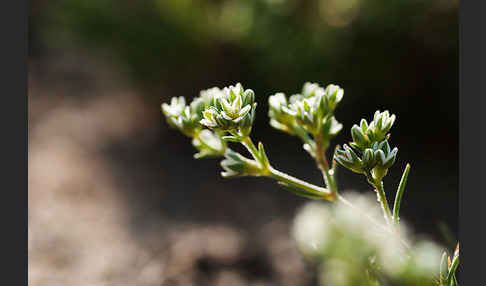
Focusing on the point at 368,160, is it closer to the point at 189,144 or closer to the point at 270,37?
the point at 270,37

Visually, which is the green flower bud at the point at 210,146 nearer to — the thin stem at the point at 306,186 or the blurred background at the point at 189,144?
the thin stem at the point at 306,186

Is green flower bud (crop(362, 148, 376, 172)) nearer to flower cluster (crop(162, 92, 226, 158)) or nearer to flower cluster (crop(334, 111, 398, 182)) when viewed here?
flower cluster (crop(334, 111, 398, 182))

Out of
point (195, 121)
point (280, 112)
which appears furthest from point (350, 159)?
point (195, 121)

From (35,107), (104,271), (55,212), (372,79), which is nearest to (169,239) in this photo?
(104,271)

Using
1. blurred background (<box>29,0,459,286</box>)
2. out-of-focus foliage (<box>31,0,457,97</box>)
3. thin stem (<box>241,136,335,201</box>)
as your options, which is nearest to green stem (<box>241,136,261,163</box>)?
thin stem (<box>241,136,335,201</box>)

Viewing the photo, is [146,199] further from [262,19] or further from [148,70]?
[262,19]

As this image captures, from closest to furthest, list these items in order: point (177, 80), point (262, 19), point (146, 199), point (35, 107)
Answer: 1. point (146, 199)
2. point (262, 19)
3. point (177, 80)
4. point (35, 107)
